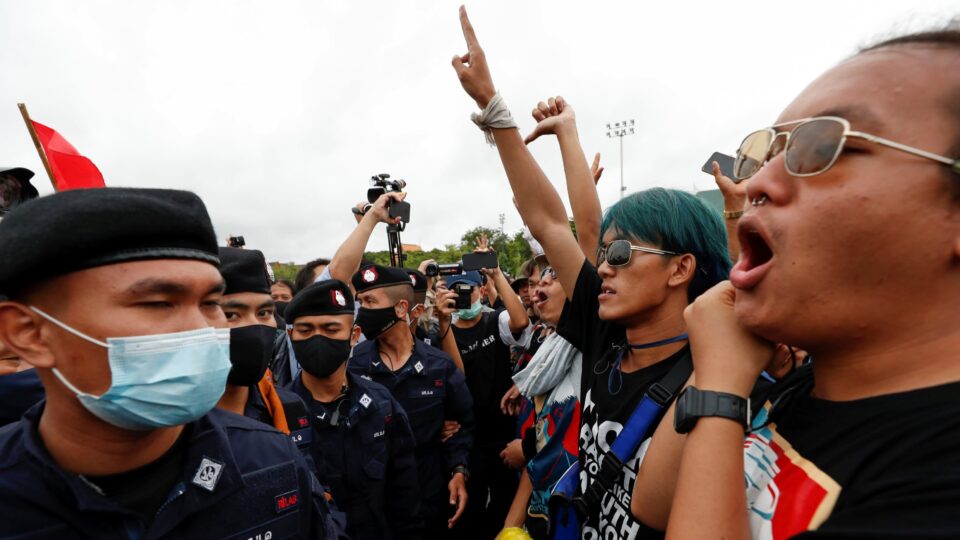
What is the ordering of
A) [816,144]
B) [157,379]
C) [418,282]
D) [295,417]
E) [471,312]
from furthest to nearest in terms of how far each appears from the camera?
[471,312] < [418,282] < [295,417] < [157,379] < [816,144]

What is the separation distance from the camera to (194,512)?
1.42 m

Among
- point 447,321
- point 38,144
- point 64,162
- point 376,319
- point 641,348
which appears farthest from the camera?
point 447,321

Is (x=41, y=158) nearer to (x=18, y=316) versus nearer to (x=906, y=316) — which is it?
(x=18, y=316)

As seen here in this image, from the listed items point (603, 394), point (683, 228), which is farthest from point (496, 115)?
point (603, 394)

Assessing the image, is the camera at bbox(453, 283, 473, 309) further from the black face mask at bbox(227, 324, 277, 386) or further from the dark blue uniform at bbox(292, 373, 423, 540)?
the black face mask at bbox(227, 324, 277, 386)

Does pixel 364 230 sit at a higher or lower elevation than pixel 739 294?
lower

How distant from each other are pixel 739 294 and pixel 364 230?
3.39 meters

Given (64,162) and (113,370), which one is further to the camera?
(64,162)

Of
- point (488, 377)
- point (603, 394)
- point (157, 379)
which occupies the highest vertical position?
point (157, 379)

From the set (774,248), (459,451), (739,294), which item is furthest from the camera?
(459,451)

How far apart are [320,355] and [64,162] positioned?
5.72 feet

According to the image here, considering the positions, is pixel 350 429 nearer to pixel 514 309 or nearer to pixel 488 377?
pixel 514 309

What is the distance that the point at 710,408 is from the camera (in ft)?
3.56

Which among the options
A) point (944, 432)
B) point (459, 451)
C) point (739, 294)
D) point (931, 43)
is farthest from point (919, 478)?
point (459, 451)
